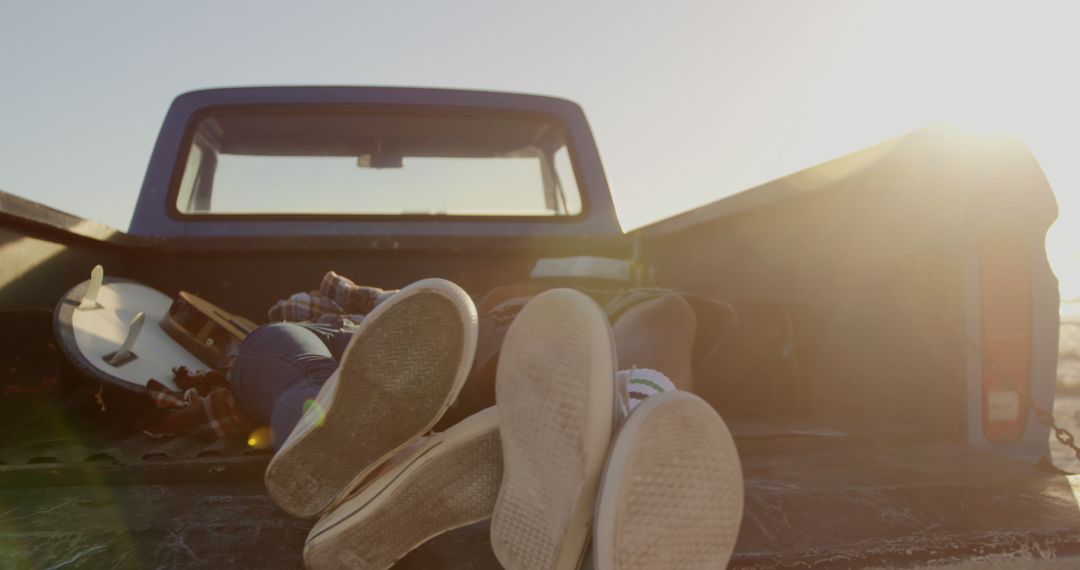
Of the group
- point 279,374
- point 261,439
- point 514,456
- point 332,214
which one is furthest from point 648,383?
point 332,214

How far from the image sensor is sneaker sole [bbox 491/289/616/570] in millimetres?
914

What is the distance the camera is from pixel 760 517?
1184mm

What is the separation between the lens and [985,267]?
163cm

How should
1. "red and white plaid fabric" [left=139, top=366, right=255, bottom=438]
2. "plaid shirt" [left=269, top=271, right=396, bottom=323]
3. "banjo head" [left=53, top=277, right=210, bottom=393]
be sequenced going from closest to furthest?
"red and white plaid fabric" [left=139, top=366, right=255, bottom=438] → "banjo head" [left=53, top=277, right=210, bottom=393] → "plaid shirt" [left=269, top=271, right=396, bottom=323]

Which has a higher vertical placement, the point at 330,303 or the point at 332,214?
the point at 332,214

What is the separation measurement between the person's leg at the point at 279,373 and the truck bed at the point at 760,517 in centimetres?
12

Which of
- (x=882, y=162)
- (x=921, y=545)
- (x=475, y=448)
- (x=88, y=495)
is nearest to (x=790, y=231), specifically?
(x=882, y=162)

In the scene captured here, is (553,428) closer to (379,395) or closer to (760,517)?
(379,395)

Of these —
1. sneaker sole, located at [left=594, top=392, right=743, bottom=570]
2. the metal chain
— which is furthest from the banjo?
the metal chain

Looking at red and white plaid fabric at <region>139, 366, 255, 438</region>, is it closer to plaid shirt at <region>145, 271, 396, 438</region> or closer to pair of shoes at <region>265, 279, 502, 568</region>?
plaid shirt at <region>145, 271, 396, 438</region>

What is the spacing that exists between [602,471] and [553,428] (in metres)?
0.08

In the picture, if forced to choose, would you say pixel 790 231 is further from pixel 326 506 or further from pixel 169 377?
pixel 169 377

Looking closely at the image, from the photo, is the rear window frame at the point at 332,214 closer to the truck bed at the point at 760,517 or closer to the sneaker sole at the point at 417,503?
the truck bed at the point at 760,517

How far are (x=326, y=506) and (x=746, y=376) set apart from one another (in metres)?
1.28
